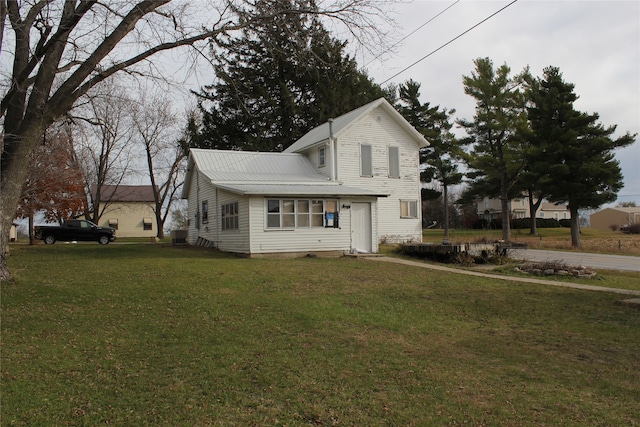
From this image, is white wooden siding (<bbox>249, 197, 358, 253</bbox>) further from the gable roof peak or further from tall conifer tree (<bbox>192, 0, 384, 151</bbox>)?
tall conifer tree (<bbox>192, 0, 384, 151</bbox>)

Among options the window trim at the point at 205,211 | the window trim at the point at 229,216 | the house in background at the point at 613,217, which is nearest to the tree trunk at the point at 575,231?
the window trim at the point at 229,216

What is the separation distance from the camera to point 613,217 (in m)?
77.4

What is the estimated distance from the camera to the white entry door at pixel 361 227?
2075 centimetres

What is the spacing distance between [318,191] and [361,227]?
8.72 ft

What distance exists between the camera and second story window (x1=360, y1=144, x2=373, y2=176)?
2695 cm

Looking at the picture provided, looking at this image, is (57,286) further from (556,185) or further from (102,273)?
(556,185)

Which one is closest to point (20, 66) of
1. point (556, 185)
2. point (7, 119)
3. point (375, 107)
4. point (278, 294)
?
point (7, 119)

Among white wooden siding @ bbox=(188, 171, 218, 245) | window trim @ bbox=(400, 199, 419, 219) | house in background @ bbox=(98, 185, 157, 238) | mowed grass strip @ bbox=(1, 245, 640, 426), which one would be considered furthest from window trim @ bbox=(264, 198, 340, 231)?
house in background @ bbox=(98, 185, 157, 238)

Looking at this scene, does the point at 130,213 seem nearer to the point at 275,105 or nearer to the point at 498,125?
the point at 275,105

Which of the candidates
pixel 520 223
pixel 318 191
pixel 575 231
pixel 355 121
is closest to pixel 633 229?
pixel 520 223

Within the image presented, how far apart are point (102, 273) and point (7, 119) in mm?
4182

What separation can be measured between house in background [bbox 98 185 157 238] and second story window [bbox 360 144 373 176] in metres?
36.5

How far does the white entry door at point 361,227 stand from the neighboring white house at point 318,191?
4 cm

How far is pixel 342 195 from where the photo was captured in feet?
65.3
